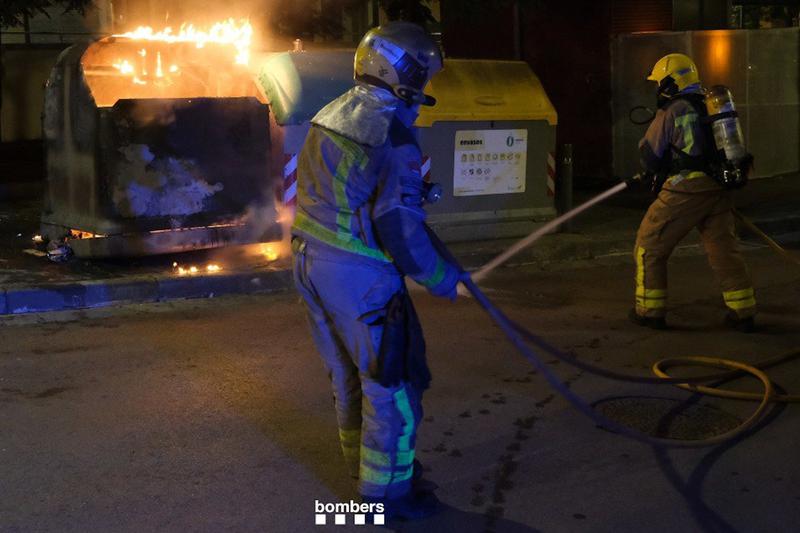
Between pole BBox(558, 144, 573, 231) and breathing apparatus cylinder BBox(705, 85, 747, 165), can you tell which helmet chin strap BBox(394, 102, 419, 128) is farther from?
pole BBox(558, 144, 573, 231)

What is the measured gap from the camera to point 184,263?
8.98m

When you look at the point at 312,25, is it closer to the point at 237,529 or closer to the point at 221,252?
the point at 221,252

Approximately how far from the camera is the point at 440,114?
974cm

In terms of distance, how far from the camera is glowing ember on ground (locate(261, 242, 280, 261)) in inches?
364

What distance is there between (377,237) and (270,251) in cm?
596

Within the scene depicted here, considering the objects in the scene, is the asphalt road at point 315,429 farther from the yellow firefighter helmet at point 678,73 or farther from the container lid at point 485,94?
the container lid at point 485,94

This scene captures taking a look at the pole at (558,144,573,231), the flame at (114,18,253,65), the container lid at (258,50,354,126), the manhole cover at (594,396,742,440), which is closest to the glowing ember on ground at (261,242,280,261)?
the container lid at (258,50,354,126)

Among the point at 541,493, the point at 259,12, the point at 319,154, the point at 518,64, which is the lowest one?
the point at 541,493

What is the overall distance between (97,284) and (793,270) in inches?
238

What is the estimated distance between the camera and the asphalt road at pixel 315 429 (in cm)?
402

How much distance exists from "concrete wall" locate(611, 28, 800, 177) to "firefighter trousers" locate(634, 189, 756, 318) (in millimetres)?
8268

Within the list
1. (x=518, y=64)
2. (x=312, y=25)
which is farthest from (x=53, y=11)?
(x=518, y=64)

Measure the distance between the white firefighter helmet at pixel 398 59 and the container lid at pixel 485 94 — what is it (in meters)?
5.85

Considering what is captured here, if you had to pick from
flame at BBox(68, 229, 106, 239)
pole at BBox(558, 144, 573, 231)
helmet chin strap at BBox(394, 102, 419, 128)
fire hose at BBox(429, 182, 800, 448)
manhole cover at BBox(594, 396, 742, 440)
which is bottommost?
manhole cover at BBox(594, 396, 742, 440)
